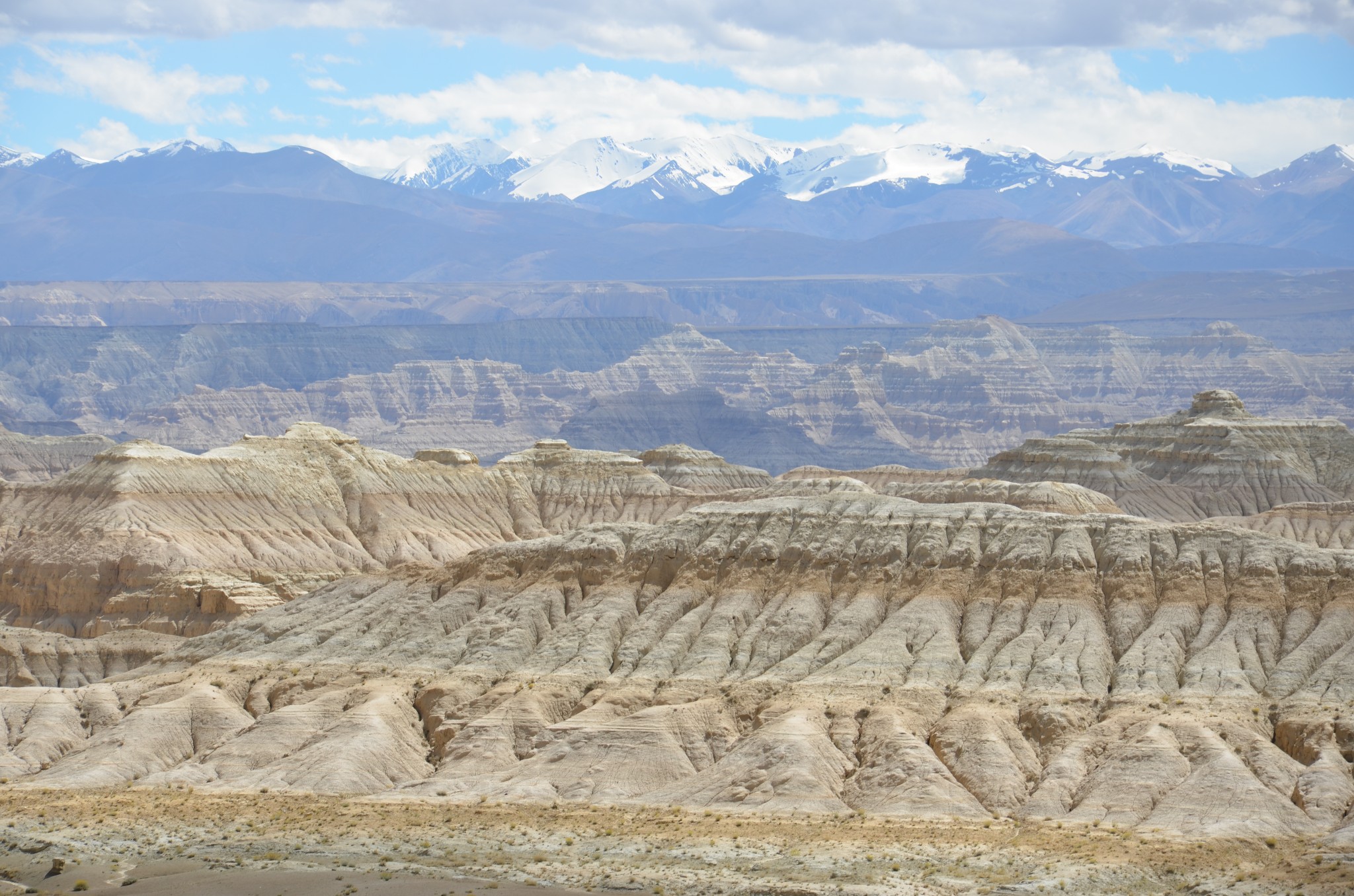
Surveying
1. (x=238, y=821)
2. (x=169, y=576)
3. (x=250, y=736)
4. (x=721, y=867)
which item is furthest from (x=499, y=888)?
(x=169, y=576)

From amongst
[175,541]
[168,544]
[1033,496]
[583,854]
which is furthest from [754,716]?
[175,541]

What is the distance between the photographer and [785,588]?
376 feet

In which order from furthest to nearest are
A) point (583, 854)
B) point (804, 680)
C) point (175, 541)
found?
point (175, 541)
point (804, 680)
point (583, 854)

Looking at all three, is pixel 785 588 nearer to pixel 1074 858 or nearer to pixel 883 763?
pixel 883 763

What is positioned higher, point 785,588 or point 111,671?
point 785,588

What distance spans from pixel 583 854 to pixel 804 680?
947 inches

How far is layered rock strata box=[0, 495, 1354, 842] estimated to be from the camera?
9019 cm

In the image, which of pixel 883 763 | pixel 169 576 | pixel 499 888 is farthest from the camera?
pixel 169 576

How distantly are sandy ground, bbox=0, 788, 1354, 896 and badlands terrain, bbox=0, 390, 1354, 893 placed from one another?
0.75 ft

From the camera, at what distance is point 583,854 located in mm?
81562

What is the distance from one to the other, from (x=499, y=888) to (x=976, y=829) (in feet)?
63.8

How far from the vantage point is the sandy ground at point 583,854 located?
245 feet

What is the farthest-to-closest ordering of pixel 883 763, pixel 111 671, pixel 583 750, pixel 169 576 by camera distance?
1. pixel 169 576
2. pixel 111 671
3. pixel 583 750
4. pixel 883 763

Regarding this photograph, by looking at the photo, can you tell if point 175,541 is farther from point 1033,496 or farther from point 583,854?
point 583,854
